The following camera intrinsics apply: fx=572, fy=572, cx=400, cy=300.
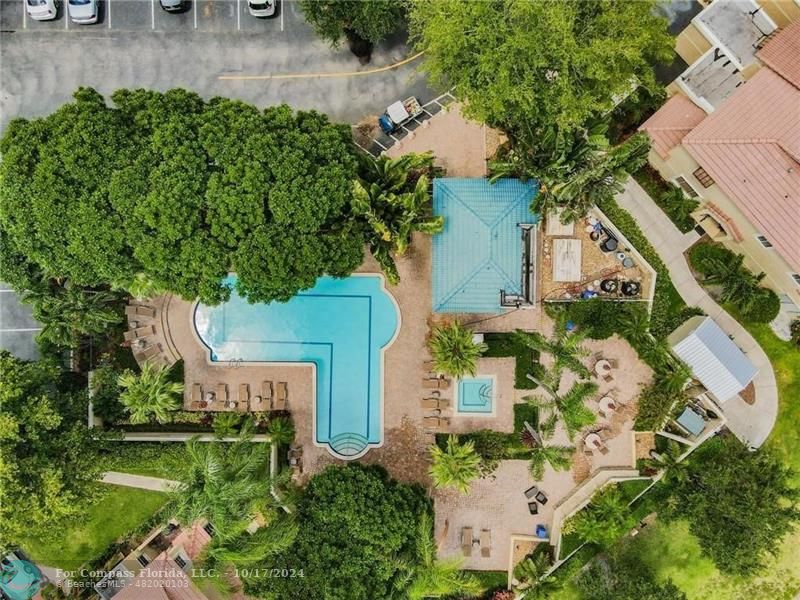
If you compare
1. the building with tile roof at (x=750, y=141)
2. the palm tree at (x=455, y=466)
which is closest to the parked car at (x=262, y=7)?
the building with tile roof at (x=750, y=141)

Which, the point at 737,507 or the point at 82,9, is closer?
the point at 737,507

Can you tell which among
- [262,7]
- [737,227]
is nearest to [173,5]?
[262,7]

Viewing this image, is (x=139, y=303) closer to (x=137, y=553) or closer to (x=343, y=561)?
(x=137, y=553)

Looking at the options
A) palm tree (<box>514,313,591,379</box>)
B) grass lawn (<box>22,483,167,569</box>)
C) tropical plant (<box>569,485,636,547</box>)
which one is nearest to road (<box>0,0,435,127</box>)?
palm tree (<box>514,313,591,379</box>)


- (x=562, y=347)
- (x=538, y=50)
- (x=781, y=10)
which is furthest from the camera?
(x=781, y=10)

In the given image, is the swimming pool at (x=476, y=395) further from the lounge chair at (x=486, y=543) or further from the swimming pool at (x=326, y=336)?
the lounge chair at (x=486, y=543)

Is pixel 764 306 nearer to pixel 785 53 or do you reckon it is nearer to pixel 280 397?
pixel 785 53
